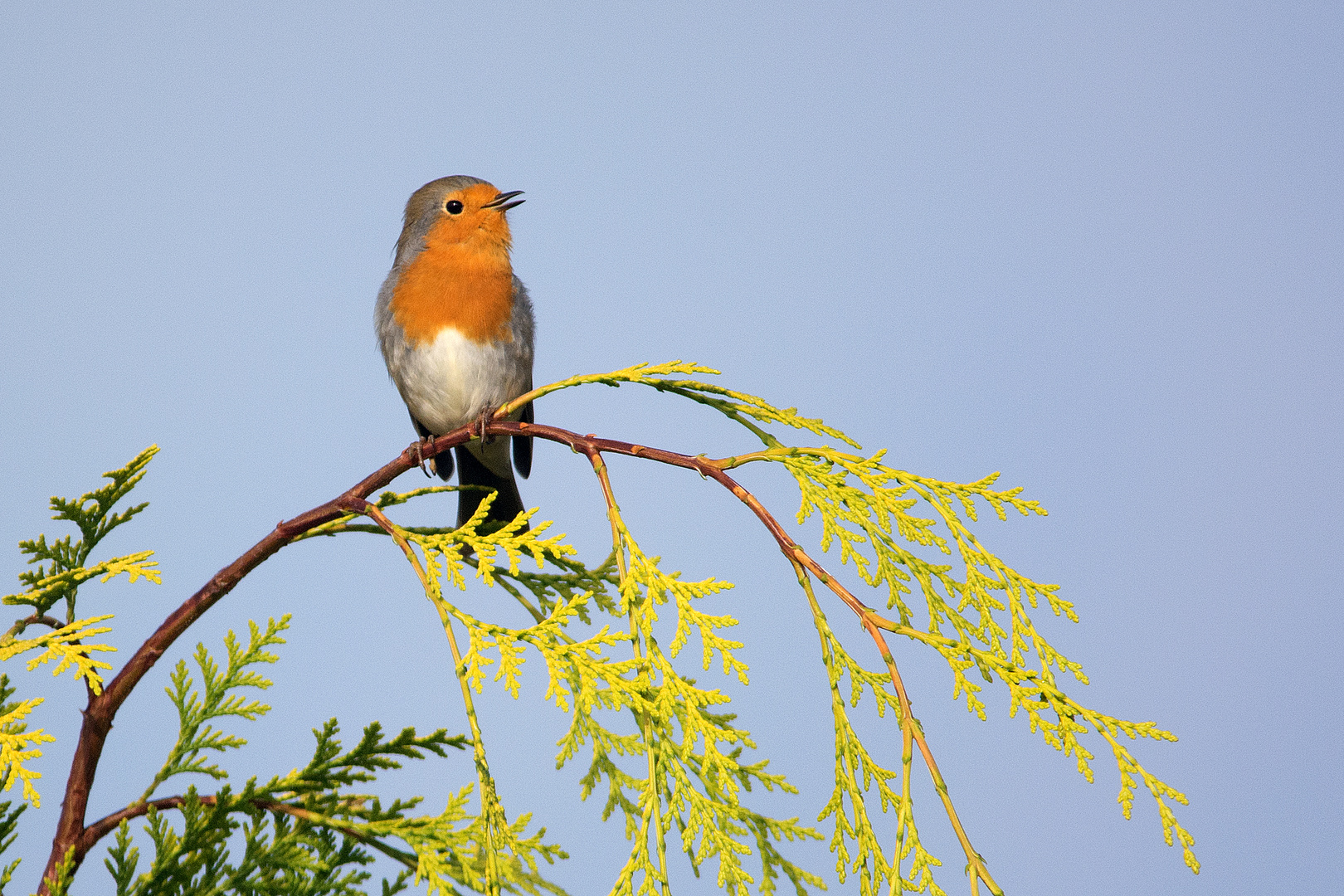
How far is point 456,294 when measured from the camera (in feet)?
14.9

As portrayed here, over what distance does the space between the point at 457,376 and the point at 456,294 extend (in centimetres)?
33

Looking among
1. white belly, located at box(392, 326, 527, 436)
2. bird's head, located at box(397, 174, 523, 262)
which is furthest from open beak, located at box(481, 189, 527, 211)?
white belly, located at box(392, 326, 527, 436)

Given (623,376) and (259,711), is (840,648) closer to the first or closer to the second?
(623,376)

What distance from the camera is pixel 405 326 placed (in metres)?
4.57

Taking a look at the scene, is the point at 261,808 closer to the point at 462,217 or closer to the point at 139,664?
the point at 139,664

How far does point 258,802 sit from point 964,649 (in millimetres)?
1621

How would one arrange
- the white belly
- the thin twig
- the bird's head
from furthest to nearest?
the bird's head → the white belly → the thin twig

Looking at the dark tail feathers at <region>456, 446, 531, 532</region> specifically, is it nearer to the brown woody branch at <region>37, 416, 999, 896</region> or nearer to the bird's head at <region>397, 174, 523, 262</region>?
the bird's head at <region>397, 174, 523, 262</region>

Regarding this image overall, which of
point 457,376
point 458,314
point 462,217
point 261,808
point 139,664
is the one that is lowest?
point 261,808

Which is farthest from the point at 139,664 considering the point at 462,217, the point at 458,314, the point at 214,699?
the point at 462,217

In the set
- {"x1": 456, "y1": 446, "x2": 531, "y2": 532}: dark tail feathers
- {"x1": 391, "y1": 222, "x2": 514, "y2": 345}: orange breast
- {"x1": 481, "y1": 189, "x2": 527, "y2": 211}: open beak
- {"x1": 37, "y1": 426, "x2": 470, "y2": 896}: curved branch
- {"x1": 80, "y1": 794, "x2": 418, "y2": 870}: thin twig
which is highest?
{"x1": 481, "y1": 189, "x2": 527, "y2": 211}: open beak

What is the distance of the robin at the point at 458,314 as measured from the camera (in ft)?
14.8

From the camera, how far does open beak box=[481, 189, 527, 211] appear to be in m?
4.66

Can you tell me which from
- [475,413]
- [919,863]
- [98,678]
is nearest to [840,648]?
[919,863]
